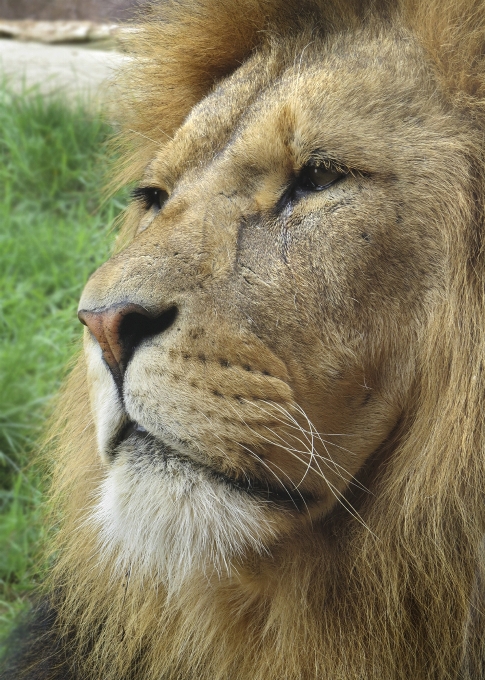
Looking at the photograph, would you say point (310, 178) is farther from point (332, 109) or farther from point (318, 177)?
point (332, 109)

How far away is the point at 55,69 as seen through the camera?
6441 millimetres

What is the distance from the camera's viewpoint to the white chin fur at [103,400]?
6.24 feet

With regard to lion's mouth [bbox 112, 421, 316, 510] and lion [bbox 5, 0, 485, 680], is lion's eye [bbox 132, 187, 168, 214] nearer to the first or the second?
lion [bbox 5, 0, 485, 680]

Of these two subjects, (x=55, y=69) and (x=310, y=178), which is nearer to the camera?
(x=310, y=178)

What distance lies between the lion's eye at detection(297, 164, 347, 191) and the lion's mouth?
2.11 feet

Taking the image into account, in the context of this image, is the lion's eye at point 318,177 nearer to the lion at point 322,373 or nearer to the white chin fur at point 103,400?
the lion at point 322,373

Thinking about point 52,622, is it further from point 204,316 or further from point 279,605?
point 204,316


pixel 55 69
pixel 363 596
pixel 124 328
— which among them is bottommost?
pixel 363 596

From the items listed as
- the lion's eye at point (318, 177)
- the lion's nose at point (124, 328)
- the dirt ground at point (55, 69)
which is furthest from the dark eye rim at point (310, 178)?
the dirt ground at point (55, 69)

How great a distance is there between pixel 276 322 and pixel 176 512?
0.43 metres

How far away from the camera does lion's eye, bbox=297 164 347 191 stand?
2.02 metres

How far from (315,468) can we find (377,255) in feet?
1.50

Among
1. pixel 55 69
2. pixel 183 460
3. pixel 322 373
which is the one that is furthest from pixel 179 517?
pixel 55 69

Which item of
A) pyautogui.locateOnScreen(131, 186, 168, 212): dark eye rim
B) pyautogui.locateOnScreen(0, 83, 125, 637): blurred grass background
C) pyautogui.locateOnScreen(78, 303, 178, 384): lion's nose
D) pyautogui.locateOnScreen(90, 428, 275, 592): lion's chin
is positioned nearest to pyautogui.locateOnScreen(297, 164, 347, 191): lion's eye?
pyautogui.locateOnScreen(78, 303, 178, 384): lion's nose
